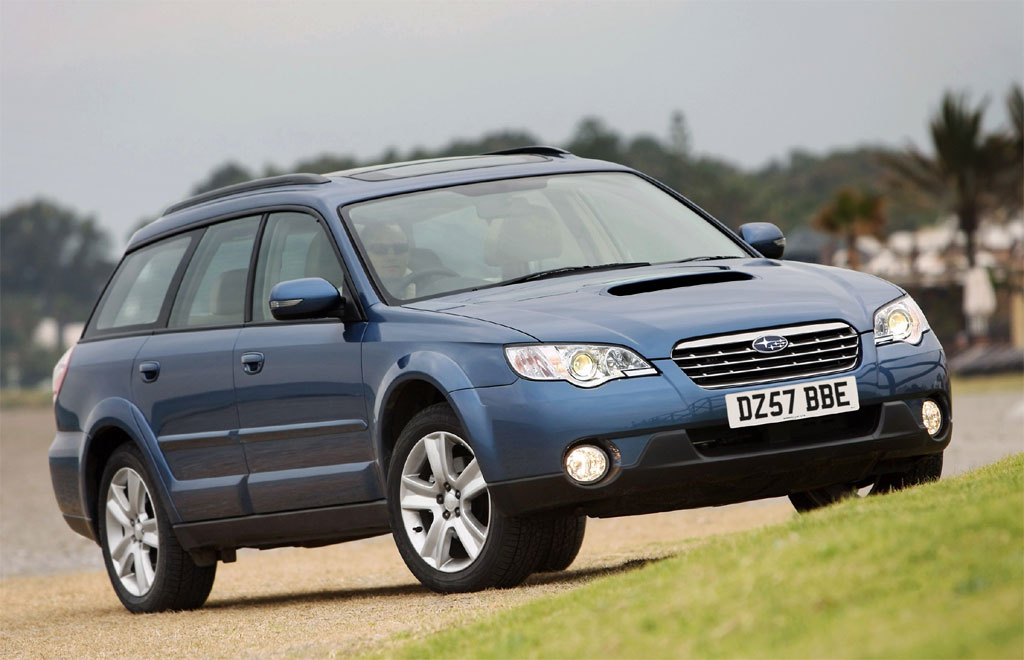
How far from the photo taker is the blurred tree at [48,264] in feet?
487

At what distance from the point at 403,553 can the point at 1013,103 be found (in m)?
55.0

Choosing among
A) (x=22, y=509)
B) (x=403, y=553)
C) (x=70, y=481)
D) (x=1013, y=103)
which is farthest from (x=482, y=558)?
(x=1013, y=103)

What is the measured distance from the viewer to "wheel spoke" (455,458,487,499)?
7305 mm

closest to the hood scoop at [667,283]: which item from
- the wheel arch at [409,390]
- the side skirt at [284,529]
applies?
the wheel arch at [409,390]

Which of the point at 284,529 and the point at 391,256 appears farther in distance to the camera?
the point at 284,529

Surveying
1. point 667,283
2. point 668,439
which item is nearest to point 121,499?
point 667,283

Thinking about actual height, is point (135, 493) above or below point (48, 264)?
above

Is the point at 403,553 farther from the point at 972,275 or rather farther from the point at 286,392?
the point at 972,275

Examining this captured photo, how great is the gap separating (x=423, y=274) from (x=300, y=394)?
762mm

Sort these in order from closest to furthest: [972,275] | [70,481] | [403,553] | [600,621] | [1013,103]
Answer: [600,621], [403,553], [70,481], [972,275], [1013,103]

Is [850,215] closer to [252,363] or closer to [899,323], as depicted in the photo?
[252,363]

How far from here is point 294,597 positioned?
10.1 meters

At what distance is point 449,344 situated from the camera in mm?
7344

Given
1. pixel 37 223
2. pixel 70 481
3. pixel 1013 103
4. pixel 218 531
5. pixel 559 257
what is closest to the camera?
pixel 559 257
